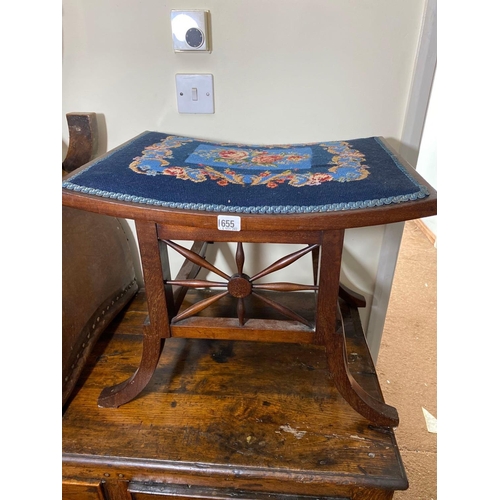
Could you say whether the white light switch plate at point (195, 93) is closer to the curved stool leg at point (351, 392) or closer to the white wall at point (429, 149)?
the curved stool leg at point (351, 392)

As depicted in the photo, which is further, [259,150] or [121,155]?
[259,150]

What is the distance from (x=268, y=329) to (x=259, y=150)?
369mm

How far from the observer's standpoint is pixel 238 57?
83 cm

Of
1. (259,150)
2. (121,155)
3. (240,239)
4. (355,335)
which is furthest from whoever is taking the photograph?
(355,335)

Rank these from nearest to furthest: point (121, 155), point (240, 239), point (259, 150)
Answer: point (240, 239) < point (121, 155) < point (259, 150)

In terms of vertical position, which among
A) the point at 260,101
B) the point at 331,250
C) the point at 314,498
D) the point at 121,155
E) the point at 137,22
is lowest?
the point at 314,498

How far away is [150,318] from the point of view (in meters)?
0.66

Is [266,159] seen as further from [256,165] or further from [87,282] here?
[87,282]

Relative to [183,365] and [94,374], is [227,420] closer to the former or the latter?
[183,365]

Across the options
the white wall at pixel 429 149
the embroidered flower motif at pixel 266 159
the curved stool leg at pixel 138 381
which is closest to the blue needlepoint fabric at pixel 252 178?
the embroidered flower motif at pixel 266 159

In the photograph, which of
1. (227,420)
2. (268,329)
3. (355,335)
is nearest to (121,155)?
(268,329)

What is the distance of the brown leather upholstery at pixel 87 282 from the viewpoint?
0.77 metres

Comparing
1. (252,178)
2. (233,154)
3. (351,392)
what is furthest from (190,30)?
(351,392)

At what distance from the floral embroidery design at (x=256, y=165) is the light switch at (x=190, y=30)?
215 millimetres
